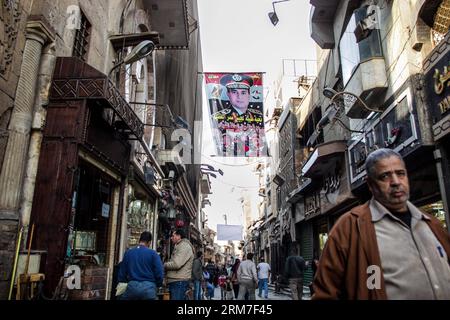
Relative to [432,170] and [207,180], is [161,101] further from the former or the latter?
[207,180]

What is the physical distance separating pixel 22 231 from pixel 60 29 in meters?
3.75

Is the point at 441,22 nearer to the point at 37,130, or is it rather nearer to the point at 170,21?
the point at 37,130

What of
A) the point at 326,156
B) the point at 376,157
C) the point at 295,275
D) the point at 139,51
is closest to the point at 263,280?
the point at 295,275

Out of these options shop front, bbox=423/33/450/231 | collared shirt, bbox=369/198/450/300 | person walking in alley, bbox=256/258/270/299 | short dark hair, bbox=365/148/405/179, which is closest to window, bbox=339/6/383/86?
shop front, bbox=423/33/450/231

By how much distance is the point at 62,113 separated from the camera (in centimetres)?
602

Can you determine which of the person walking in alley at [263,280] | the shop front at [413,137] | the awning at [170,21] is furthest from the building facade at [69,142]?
the shop front at [413,137]

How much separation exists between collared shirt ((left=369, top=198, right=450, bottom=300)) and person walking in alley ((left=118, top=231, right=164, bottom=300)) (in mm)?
3760

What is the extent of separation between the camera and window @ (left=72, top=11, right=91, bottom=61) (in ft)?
23.9

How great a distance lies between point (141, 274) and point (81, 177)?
322cm

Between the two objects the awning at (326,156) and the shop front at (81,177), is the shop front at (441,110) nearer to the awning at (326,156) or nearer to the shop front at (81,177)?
the awning at (326,156)

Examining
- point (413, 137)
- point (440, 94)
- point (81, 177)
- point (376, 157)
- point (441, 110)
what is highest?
point (440, 94)

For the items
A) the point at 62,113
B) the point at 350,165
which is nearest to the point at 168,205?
the point at 350,165

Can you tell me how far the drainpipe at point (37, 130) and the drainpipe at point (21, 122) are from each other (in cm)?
13

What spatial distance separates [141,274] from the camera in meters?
4.82
